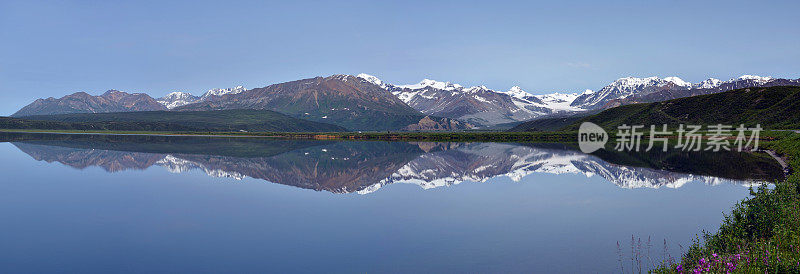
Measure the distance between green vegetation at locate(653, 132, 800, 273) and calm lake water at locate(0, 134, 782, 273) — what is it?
11.3 ft

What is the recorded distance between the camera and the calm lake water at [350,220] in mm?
23656

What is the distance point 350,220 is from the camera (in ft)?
111

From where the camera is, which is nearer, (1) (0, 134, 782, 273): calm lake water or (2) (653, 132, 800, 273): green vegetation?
(2) (653, 132, 800, 273): green vegetation

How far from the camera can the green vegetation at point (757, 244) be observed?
1429 centimetres

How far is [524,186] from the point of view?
54.8 m

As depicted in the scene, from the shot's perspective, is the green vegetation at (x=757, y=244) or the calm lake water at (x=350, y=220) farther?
the calm lake water at (x=350, y=220)

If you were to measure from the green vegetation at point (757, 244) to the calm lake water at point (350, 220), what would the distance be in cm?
343

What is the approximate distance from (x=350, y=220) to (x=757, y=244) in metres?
24.2

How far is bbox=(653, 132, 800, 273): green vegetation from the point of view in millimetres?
14289

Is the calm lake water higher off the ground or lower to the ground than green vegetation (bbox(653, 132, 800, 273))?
lower

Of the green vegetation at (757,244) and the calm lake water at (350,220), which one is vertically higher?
the green vegetation at (757,244)

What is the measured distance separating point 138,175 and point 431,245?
53121 millimetres

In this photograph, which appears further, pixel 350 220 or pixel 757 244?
pixel 350 220

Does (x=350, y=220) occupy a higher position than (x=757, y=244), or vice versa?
(x=757, y=244)
